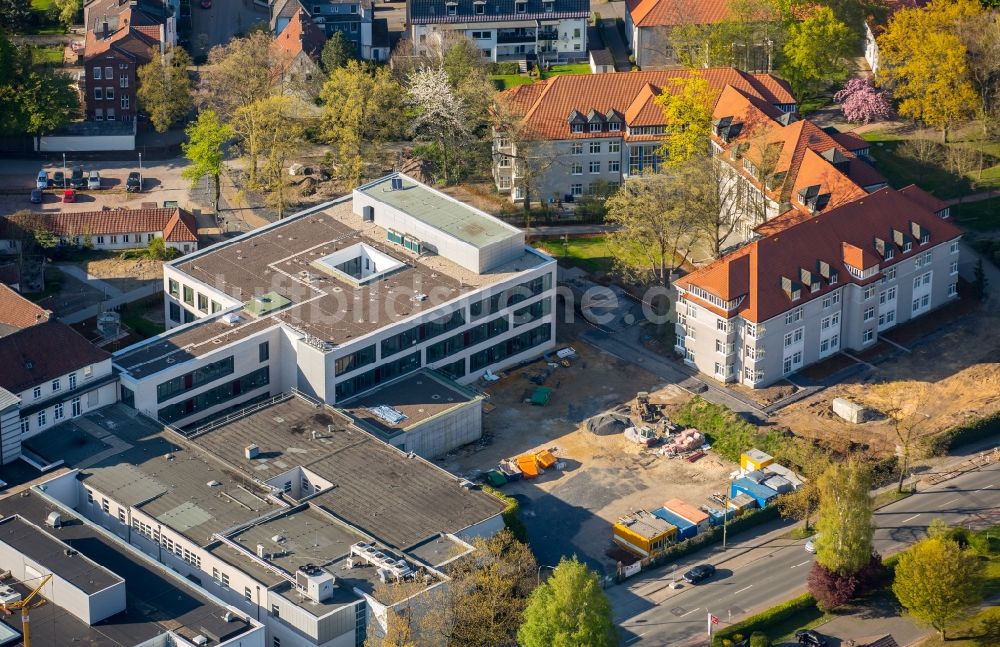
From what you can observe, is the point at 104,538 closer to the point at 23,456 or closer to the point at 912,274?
the point at 23,456

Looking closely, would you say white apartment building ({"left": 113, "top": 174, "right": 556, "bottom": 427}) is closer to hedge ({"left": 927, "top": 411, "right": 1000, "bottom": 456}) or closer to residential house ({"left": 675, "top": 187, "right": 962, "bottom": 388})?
residential house ({"left": 675, "top": 187, "right": 962, "bottom": 388})

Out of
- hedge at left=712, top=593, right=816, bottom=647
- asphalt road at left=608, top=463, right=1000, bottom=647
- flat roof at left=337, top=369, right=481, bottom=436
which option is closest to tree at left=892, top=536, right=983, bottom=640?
hedge at left=712, top=593, right=816, bottom=647

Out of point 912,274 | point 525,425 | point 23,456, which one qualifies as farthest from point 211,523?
point 912,274

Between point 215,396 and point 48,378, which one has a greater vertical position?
point 48,378

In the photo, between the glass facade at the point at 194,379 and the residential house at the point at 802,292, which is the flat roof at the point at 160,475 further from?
the residential house at the point at 802,292

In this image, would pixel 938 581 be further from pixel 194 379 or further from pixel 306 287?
pixel 306 287

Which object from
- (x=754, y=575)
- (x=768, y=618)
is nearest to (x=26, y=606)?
(x=768, y=618)

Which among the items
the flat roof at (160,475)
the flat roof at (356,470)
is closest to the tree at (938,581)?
the flat roof at (356,470)
